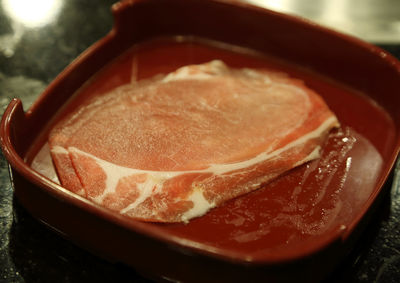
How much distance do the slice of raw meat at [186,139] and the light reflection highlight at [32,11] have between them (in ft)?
1.69

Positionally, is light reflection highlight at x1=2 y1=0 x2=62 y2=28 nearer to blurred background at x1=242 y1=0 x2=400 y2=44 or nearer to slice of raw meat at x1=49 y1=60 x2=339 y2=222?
slice of raw meat at x1=49 y1=60 x2=339 y2=222

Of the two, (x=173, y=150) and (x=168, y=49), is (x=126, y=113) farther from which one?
(x=168, y=49)

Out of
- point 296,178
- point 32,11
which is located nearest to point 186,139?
point 296,178

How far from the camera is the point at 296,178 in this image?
1255 mm

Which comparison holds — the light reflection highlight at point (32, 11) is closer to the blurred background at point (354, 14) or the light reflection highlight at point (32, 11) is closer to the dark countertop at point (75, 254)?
the dark countertop at point (75, 254)

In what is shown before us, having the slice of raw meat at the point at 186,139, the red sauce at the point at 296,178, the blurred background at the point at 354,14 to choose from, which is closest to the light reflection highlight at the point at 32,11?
the red sauce at the point at 296,178

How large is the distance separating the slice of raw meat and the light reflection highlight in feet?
1.69

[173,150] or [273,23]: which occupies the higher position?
[273,23]

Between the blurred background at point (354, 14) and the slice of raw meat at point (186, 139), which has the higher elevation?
the blurred background at point (354, 14)

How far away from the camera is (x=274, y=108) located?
4.66 ft

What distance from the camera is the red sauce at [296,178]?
1.12 meters

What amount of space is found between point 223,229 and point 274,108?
413mm

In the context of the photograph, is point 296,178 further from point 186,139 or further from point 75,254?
point 75,254

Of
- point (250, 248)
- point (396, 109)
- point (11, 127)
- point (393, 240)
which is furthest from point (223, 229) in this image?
point (396, 109)
